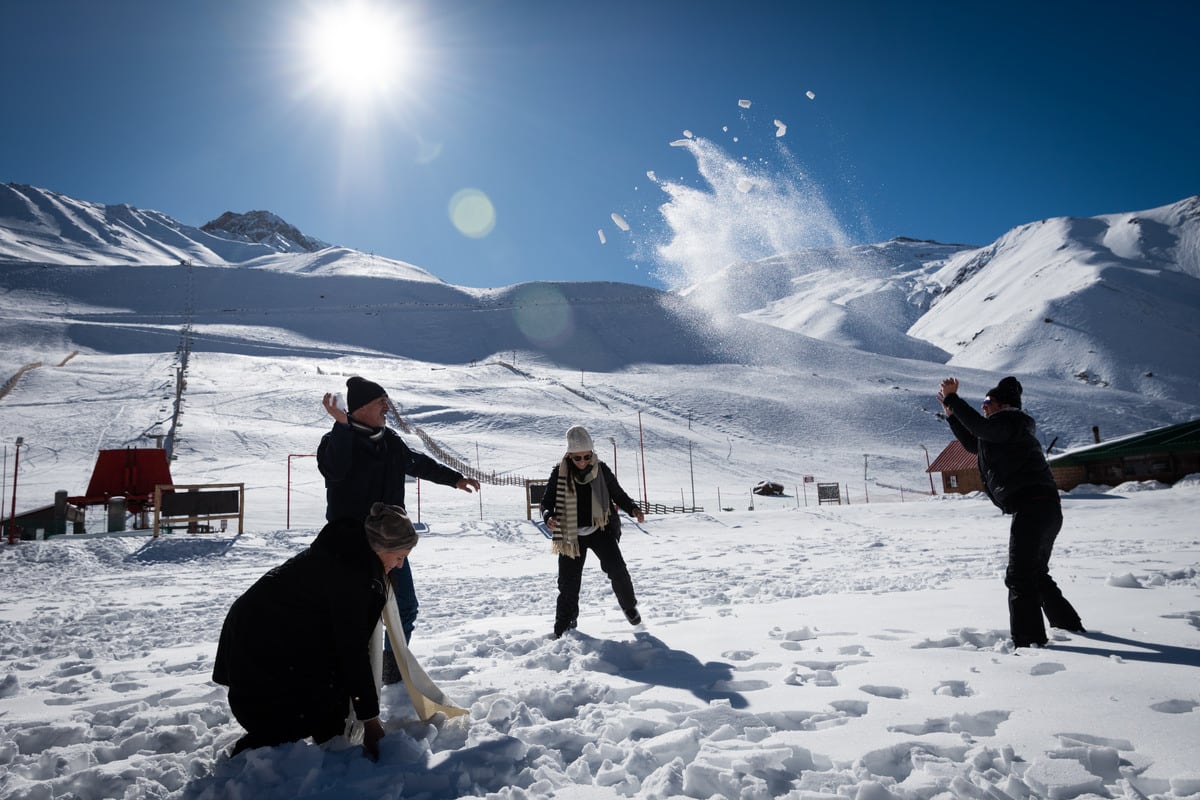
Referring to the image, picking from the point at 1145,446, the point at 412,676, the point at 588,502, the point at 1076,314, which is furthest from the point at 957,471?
the point at 1076,314

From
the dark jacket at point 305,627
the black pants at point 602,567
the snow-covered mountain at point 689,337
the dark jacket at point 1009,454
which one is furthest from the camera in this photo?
the snow-covered mountain at point 689,337

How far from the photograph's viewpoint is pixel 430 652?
15.9ft

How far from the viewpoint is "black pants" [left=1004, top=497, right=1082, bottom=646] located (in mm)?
4094

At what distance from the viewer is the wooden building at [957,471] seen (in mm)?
37094

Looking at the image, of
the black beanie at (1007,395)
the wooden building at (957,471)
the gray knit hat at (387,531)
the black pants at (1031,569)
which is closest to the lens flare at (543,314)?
the wooden building at (957,471)

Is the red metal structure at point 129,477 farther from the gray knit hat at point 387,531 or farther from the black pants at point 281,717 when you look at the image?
the gray knit hat at point 387,531

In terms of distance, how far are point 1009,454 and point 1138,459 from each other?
99.6 ft

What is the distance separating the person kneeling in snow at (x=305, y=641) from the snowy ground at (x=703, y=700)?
16 cm

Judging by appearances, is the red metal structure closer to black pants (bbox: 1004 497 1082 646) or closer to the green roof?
black pants (bbox: 1004 497 1082 646)

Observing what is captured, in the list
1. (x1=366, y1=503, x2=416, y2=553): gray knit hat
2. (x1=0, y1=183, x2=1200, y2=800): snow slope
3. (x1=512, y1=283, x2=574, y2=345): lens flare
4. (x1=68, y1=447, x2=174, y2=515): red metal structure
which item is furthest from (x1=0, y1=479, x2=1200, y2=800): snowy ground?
(x1=512, y1=283, x2=574, y2=345): lens flare

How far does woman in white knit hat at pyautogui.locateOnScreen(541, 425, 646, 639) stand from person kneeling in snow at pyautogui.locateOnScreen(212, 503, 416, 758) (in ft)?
8.96

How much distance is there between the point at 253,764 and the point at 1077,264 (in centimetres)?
18332

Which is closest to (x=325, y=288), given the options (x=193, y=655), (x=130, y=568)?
(x=130, y=568)

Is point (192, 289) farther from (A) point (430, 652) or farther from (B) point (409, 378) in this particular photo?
(A) point (430, 652)
